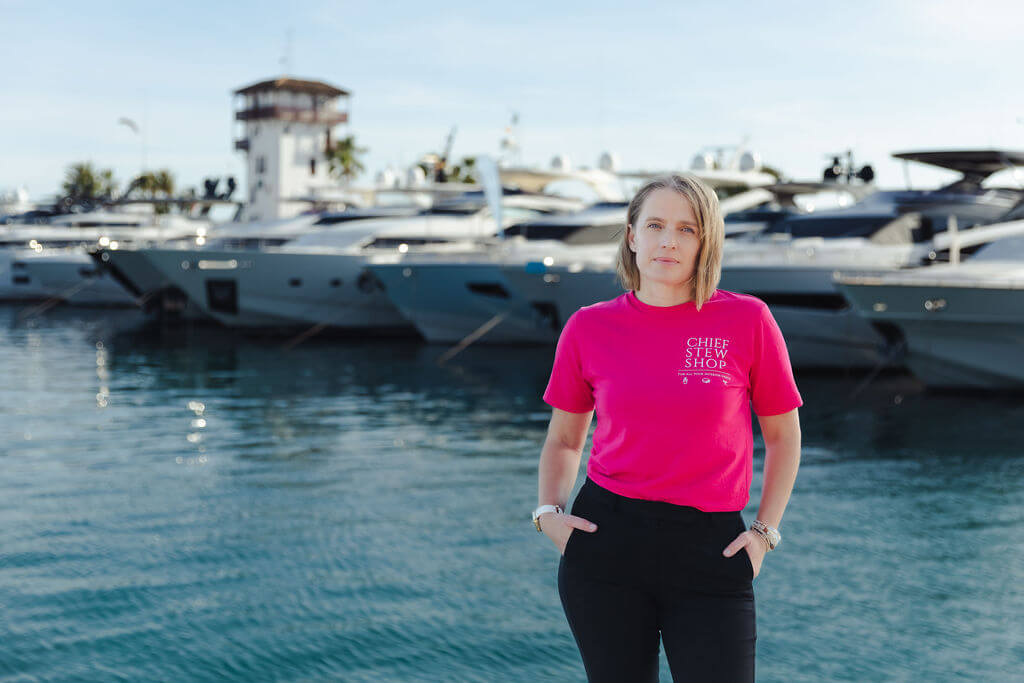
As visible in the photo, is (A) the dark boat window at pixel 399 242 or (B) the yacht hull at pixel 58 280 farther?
(B) the yacht hull at pixel 58 280

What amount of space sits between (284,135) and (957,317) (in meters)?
43.4

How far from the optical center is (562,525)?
2562 millimetres

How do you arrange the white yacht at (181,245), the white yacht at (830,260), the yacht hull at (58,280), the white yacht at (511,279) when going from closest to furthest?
the white yacht at (830,260) → the white yacht at (511,279) → the white yacht at (181,245) → the yacht hull at (58,280)

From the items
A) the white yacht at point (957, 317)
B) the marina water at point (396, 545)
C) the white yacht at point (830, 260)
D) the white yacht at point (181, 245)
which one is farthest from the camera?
the white yacht at point (181, 245)

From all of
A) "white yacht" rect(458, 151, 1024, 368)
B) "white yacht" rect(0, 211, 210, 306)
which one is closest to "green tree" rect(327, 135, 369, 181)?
"white yacht" rect(0, 211, 210, 306)

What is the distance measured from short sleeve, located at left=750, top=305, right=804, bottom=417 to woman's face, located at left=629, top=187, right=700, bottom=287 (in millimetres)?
203

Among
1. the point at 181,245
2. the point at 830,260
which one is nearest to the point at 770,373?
the point at 830,260

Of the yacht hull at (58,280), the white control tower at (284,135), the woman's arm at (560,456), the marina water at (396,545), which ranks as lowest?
the marina water at (396,545)

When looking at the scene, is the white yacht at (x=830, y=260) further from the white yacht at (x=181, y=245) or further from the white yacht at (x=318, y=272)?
the white yacht at (x=181, y=245)

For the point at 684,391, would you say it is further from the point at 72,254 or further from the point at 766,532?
the point at 72,254

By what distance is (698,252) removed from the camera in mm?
2500

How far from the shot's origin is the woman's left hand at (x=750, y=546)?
2451 millimetres

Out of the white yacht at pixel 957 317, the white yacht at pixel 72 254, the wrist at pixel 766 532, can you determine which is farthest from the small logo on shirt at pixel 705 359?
the white yacht at pixel 72 254

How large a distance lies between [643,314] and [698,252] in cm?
18
